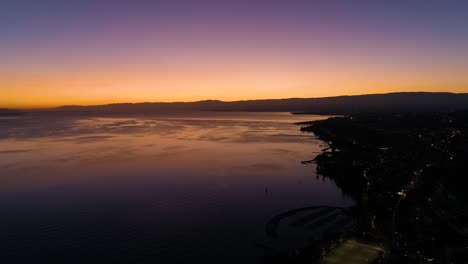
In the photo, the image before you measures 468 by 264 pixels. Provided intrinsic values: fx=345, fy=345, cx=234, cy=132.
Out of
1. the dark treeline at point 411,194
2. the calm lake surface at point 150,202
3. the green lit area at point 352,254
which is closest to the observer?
the green lit area at point 352,254

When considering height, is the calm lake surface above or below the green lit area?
below

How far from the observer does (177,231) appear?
3500 centimetres

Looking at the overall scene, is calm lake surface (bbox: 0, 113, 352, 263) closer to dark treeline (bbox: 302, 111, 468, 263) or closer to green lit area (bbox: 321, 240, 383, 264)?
dark treeline (bbox: 302, 111, 468, 263)

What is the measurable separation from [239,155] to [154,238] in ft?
172

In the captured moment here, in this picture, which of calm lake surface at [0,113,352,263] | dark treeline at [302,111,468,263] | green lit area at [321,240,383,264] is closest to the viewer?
green lit area at [321,240,383,264]

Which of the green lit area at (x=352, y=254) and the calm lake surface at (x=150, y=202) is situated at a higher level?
the green lit area at (x=352, y=254)

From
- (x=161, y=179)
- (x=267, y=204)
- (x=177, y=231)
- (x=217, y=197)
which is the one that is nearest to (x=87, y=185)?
(x=161, y=179)

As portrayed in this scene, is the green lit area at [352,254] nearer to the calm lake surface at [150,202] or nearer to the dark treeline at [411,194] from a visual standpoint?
the dark treeline at [411,194]

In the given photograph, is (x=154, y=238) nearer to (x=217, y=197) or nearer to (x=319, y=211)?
(x=217, y=197)

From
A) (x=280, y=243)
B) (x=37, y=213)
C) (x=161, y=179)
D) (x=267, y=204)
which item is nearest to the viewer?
(x=280, y=243)

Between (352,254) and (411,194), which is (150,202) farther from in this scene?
(411,194)

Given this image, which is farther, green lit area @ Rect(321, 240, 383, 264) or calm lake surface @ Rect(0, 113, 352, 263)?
calm lake surface @ Rect(0, 113, 352, 263)

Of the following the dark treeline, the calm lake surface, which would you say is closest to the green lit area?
the dark treeline

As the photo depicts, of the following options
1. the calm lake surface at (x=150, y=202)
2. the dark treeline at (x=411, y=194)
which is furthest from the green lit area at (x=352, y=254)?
the calm lake surface at (x=150, y=202)
